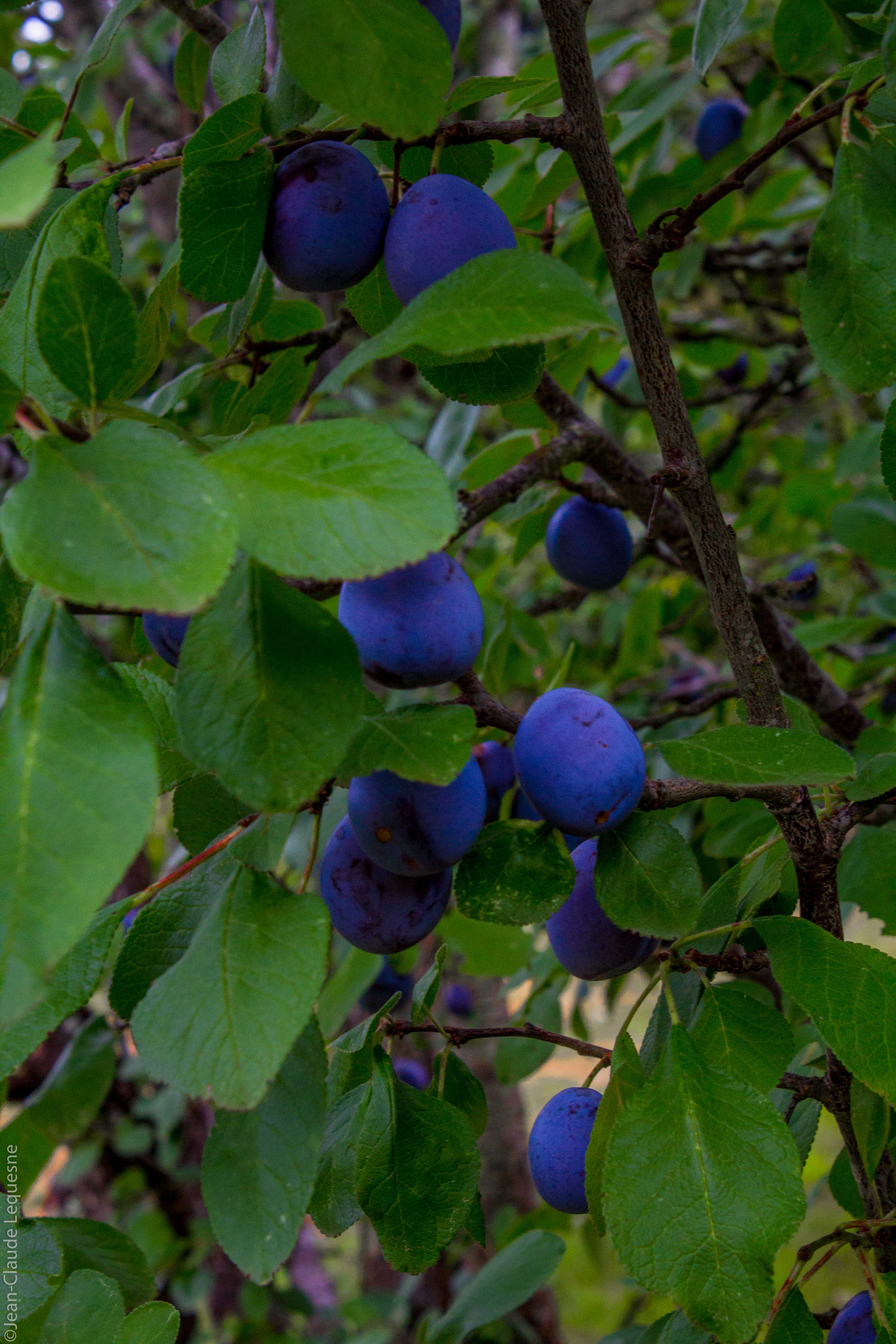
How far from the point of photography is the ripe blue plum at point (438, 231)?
547 millimetres

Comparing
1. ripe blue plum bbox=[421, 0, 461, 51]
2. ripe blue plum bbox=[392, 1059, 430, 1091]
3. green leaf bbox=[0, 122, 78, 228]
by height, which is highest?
ripe blue plum bbox=[421, 0, 461, 51]

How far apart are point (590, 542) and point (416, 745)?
2.42ft

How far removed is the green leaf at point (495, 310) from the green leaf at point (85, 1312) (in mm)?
529

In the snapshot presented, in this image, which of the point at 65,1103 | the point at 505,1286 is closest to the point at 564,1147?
the point at 505,1286

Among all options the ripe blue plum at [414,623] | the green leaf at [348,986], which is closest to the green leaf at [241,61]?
the ripe blue plum at [414,623]

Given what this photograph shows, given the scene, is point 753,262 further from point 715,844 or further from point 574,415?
point 715,844

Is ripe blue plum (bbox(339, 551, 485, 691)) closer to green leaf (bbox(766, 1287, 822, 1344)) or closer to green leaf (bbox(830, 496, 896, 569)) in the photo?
green leaf (bbox(766, 1287, 822, 1344))

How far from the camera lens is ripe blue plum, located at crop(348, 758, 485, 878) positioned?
0.56 meters

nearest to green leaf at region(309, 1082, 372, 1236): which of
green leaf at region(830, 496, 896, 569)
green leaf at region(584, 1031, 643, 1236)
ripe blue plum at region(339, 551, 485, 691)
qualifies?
green leaf at region(584, 1031, 643, 1236)

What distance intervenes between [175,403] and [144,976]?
462 mm

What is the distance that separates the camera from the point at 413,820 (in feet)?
1.85

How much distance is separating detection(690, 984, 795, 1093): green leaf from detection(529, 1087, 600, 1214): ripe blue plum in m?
0.11

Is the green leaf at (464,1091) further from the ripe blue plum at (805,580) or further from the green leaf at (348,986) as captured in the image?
the ripe blue plum at (805,580)

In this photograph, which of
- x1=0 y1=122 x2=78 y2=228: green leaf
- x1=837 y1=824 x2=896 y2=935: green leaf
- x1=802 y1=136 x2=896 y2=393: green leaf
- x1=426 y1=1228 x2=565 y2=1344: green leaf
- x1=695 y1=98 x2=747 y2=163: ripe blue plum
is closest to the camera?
x1=0 y1=122 x2=78 y2=228: green leaf
